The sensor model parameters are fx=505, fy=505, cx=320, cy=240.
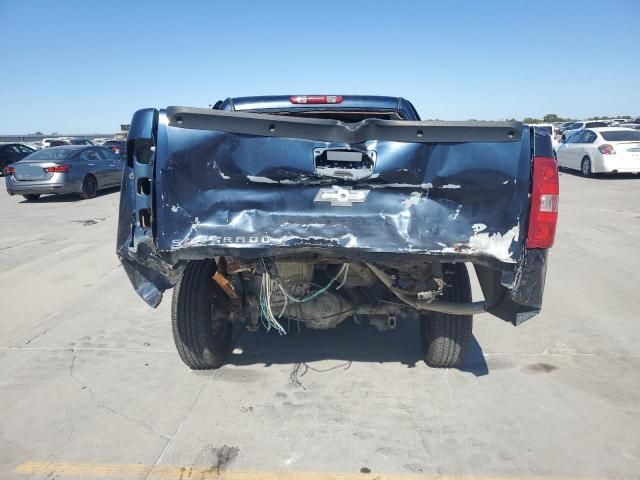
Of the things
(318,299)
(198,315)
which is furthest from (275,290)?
(198,315)

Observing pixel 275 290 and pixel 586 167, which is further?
pixel 586 167

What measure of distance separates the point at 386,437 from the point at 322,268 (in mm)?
1154

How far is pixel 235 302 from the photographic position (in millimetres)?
3725

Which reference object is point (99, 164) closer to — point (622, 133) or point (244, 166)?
point (244, 166)

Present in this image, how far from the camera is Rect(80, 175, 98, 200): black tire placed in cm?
1366

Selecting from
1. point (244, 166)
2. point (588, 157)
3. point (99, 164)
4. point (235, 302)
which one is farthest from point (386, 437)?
point (588, 157)

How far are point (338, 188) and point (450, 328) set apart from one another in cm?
140

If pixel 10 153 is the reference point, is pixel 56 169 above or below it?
above

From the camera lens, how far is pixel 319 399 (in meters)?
3.31

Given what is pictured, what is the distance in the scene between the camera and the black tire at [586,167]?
1558 centimetres

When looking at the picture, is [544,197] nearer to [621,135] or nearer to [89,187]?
[89,187]

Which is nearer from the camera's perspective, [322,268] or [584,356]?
[322,268]

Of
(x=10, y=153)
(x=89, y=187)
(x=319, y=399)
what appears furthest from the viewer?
(x=10, y=153)

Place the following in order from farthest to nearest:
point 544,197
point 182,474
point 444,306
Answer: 1. point 444,306
2. point 544,197
3. point 182,474
